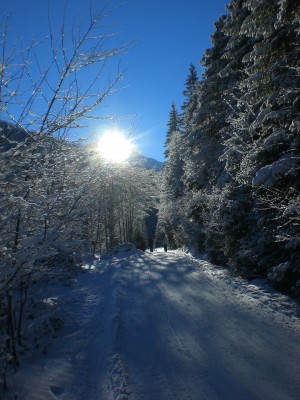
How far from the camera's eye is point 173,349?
6773 millimetres

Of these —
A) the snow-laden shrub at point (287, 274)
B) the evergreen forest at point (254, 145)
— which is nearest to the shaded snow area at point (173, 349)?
the snow-laden shrub at point (287, 274)

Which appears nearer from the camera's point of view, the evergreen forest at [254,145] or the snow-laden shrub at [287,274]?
the evergreen forest at [254,145]

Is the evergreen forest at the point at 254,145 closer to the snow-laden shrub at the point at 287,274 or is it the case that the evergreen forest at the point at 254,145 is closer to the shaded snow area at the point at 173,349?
the snow-laden shrub at the point at 287,274

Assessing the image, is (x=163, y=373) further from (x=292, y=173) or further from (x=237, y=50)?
(x=237, y=50)

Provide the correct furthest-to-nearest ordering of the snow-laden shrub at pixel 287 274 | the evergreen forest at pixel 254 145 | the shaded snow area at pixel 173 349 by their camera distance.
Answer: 1. the snow-laden shrub at pixel 287 274
2. the evergreen forest at pixel 254 145
3. the shaded snow area at pixel 173 349

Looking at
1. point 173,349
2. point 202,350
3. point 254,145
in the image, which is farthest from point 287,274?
point 173,349

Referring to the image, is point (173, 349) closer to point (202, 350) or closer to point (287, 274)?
point (202, 350)

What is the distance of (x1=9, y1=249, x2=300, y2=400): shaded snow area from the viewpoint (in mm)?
5207

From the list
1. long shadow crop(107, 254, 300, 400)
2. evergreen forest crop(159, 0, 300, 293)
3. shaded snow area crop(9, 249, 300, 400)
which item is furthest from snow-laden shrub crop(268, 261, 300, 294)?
long shadow crop(107, 254, 300, 400)

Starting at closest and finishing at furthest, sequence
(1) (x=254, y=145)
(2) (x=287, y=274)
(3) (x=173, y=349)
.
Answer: (3) (x=173, y=349) → (1) (x=254, y=145) → (2) (x=287, y=274)

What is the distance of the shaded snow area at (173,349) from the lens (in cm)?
521

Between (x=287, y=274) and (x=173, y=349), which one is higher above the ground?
(x=287, y=274)

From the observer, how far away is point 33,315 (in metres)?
8.83

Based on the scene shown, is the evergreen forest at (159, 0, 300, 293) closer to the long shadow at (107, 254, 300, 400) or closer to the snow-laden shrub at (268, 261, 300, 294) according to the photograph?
the snow-laden shrub at (268, 261, 300, 294)
